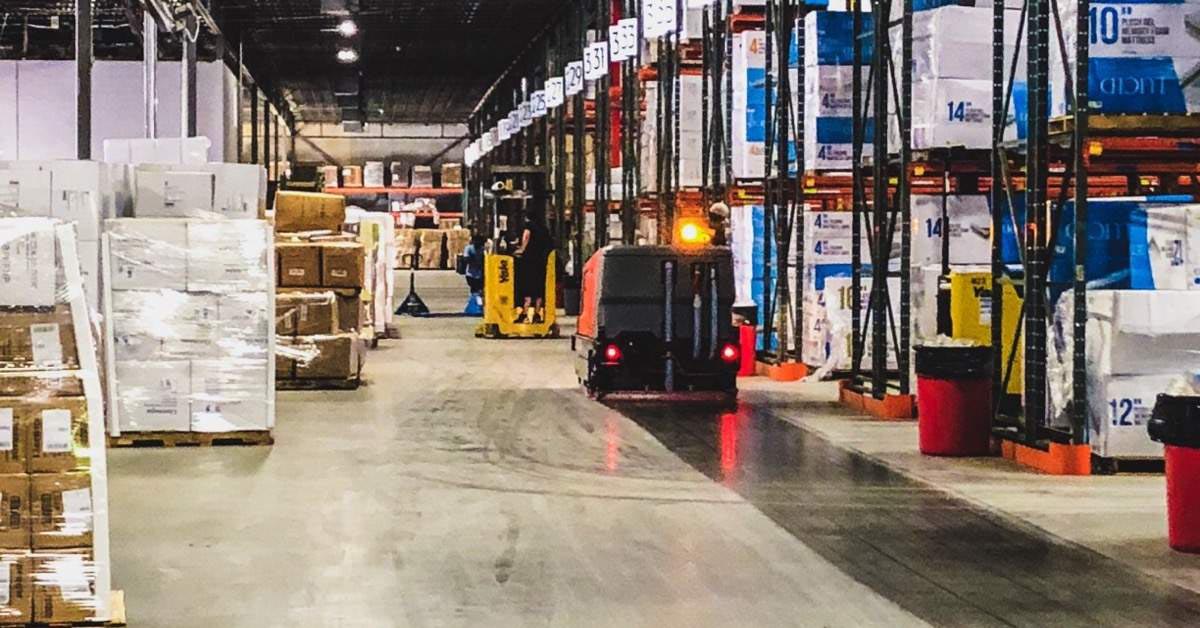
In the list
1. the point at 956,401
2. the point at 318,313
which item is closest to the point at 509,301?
the point at 318,313

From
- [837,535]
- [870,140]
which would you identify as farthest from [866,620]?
[870,140]

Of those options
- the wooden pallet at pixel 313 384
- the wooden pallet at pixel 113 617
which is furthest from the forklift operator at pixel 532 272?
the wooden pallet at pixel 113 617

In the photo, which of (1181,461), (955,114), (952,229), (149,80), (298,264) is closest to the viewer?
(1181,461)

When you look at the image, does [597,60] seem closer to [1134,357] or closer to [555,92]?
[555,92]

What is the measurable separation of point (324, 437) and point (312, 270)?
363 cm

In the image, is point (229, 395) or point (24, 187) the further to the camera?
point (229, 395)

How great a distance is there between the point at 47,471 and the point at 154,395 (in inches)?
213

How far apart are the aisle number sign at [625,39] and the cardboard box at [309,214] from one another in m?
7.25

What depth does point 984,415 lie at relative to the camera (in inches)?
439

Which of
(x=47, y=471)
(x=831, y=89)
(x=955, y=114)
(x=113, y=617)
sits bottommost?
(x=113, y=617)

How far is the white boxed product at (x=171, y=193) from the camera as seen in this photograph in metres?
11.8

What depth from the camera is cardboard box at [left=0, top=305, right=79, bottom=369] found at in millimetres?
6207

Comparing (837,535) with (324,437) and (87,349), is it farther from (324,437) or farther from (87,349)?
(324,437)

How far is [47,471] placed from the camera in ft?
20.1
